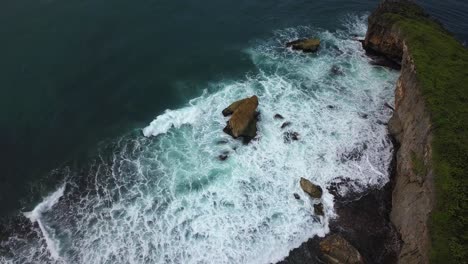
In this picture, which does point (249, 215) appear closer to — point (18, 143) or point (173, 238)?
point (173, 238)

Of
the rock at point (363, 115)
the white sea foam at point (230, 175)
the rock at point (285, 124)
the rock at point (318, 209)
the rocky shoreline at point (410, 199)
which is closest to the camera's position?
the rocky shoreline at point (410, 199)

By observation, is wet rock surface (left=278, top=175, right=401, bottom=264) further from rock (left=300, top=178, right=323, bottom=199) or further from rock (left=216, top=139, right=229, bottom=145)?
rock (left=216, top=139, right=229, bottom=145)

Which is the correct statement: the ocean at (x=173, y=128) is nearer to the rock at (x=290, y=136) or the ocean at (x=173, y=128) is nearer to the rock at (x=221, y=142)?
the rock at (x=221, y=142)

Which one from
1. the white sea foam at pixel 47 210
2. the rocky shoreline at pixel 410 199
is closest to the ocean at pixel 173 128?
the white sea foam at pixel 47 210

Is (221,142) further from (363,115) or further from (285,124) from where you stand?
(363,115)

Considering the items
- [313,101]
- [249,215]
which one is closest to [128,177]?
[249,215]

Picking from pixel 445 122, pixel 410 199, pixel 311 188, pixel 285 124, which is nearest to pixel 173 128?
pixel 285 124
